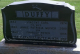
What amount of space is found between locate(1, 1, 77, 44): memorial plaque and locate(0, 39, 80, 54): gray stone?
0.10m

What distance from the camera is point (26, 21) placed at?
281cm

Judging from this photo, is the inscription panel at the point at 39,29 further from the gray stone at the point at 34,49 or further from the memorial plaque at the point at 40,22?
the gray stone at the point at 34,49

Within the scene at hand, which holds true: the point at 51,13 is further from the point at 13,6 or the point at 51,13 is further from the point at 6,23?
the point at 6,23

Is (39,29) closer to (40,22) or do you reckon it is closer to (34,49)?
(40,22)

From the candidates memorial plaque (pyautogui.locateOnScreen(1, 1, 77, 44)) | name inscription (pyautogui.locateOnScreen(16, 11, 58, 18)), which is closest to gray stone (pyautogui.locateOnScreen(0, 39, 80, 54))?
memorial plaque (pyautogui.locateOnScreen(1, 1, 77, 44))

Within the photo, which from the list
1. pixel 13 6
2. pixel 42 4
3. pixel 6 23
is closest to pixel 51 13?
pixel 42 4

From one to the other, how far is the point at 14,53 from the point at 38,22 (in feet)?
2.25

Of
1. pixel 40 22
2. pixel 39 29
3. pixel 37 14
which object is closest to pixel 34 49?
pixel 39 29

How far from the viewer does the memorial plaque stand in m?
2.64

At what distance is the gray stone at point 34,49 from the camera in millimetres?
2787

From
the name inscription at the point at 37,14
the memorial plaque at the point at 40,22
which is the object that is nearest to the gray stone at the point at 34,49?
the memorial plaque at the point at 40,22

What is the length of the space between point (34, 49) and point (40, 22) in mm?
458

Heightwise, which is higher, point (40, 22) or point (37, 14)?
point (37, 14)

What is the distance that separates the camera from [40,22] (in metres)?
2.78
